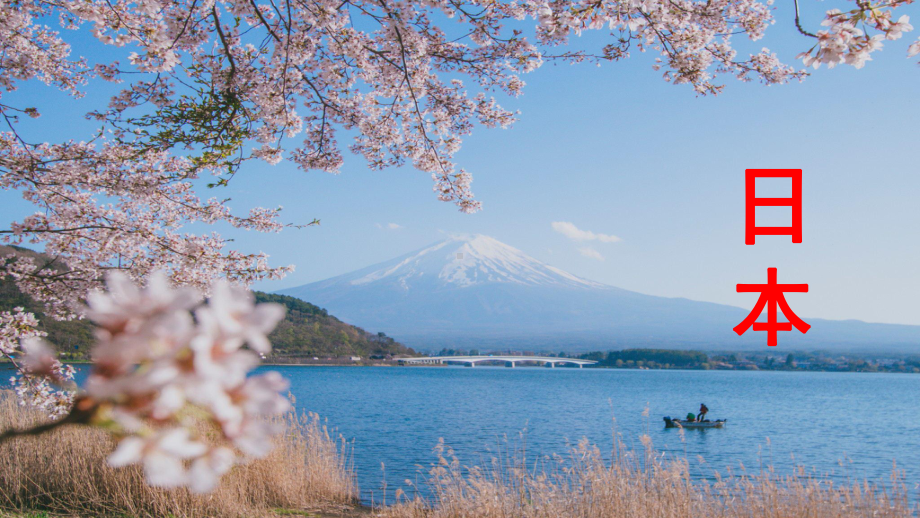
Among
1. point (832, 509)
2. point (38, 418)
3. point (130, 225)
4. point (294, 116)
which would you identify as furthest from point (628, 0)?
point (38, 418)

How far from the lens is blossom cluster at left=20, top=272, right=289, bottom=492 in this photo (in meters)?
0.51

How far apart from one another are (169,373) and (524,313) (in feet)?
512

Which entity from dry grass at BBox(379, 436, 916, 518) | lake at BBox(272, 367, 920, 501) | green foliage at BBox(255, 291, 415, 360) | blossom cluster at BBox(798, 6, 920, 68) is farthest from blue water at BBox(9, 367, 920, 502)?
green foliage at BBox(255, 291, 415, 360)

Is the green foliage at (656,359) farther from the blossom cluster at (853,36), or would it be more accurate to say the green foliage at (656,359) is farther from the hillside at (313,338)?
the blossom cluster at (853,36)

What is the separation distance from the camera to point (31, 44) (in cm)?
568

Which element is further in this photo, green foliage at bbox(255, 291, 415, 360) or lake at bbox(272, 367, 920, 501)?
green foliage at bbox(255, 291, 415, 360)

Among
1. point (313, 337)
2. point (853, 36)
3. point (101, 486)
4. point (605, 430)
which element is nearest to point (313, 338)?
point (313, 337)

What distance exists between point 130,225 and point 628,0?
16.6 feet

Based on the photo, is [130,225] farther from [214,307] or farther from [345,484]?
[214,307]

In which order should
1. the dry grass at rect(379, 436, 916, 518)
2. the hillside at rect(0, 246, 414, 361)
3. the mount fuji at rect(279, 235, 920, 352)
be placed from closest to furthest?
the dry grass at rect(379, 436, 916, 518) < the hillside at rect(0, 246, 414, 361) < the mount fuji at rect(279, 235, 920, 352)

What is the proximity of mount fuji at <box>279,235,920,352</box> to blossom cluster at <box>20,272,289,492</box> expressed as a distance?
132m

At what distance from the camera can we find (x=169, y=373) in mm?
517

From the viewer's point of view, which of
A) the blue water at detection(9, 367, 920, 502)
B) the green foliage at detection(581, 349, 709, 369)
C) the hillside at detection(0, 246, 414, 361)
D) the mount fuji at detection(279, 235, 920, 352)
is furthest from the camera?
the mount fuji at detection(279, 235, 920, 352)

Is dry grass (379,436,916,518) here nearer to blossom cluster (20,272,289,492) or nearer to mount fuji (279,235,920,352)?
blossom cluster (20,272,289,492)
